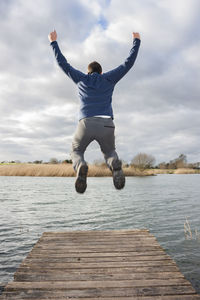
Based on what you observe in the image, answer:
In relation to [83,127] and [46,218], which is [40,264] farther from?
[46,218]

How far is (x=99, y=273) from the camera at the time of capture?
4.23 m

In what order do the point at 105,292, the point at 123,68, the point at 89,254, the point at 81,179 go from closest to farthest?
the point at 105,292
the point at 81,179
the point at 123,68
the point at 89,254

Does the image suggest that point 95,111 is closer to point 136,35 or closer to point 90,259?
point 136,35

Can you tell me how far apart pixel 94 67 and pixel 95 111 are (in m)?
0.85

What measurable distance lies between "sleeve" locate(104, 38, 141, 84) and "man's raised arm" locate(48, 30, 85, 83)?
0.46 meters

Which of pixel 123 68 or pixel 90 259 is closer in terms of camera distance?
pixel 123 68

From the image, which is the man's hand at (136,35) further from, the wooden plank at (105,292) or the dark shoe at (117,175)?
the wooden plank at (105,292)

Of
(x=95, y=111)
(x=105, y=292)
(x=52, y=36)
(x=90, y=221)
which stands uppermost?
(x=52, y=36)

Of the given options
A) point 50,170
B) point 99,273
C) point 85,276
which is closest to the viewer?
point 85,276

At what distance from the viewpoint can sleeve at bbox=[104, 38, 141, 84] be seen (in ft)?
14.2

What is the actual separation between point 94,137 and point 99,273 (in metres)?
2.14

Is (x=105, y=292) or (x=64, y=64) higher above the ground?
(x=64, y=64)

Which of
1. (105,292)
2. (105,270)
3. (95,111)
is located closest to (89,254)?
(105,270)

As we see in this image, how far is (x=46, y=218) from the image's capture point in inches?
484
